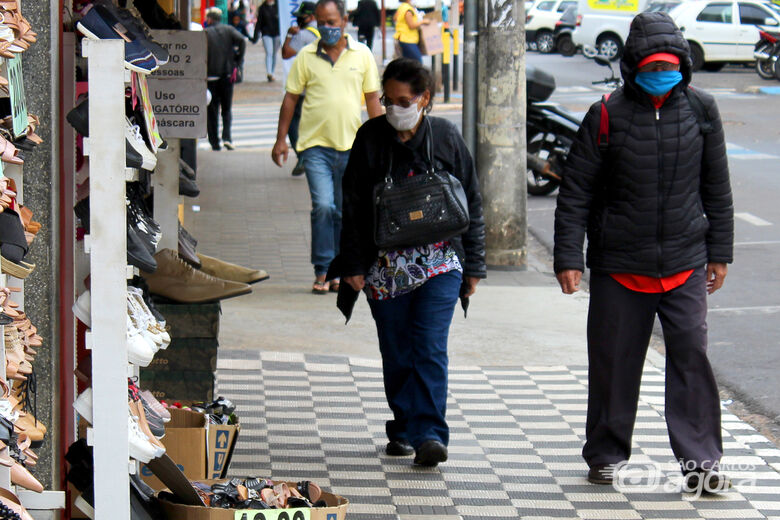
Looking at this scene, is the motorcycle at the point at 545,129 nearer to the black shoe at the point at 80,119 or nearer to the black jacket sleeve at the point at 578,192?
the black jacket sleeve at the point at 578,192

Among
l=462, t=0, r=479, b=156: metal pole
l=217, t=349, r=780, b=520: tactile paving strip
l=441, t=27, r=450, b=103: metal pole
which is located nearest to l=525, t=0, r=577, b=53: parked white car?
l=441, t=27, r=450, b=103: metal pole

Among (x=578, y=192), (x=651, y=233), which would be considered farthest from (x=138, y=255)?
(x=651, y=233)

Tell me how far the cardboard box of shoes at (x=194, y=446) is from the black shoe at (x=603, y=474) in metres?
1.54

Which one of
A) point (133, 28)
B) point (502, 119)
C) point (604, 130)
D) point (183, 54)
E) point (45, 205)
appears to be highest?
point (133, 28)

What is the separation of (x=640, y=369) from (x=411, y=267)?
1.06 metres

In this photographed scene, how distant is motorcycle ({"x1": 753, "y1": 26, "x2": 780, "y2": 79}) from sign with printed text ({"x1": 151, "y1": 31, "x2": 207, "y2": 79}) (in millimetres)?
24588

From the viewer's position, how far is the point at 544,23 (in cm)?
3944

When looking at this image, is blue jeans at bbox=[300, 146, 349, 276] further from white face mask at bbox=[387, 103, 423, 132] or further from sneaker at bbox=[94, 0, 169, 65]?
sneaker at bbox=[94, 0, 169, 65]

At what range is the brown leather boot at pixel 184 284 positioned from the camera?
525 centimetres

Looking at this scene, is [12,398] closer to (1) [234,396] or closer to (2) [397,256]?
(2) [397,256]

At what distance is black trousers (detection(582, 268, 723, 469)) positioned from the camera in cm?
504

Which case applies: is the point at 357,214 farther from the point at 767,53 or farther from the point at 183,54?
the point at 767,53

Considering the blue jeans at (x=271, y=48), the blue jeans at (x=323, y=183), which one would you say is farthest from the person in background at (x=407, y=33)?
the blue jeans at (x=323, y=183)

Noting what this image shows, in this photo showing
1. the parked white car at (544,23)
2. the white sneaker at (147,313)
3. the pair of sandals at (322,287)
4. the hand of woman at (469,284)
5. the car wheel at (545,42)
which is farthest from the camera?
the car wheel at (545,42)
